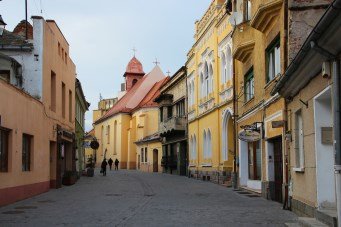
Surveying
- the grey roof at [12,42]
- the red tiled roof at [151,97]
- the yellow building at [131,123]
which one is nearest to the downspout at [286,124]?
the grey roof at [12,42]

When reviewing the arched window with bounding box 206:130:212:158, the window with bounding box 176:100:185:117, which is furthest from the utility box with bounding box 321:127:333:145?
the window with bounding box 176:100:185:117

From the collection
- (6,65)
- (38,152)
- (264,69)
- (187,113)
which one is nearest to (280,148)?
(264,69)

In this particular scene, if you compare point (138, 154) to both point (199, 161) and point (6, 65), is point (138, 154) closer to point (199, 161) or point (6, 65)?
point (199, 161)

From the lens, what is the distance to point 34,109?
69.7 feet

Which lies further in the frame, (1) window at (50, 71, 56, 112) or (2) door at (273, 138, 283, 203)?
(1) window at (50, 71, 56, 112)

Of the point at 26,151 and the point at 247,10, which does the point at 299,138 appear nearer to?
the point at 247,10

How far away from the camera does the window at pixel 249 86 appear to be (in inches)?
889

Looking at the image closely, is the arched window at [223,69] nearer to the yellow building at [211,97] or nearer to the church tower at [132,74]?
the yellow building at [211,97]

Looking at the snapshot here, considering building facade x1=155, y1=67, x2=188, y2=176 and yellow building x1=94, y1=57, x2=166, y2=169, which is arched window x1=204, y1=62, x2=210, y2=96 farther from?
yellow building x1=94, y1=57, x2=166, y2=169

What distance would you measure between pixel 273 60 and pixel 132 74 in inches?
2779

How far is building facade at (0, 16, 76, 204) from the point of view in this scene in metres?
18.1

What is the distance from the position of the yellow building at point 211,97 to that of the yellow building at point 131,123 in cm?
2506

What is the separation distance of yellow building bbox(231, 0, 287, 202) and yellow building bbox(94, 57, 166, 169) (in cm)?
4019

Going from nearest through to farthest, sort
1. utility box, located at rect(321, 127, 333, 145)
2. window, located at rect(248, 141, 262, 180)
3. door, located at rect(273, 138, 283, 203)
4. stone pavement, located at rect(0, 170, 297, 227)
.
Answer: utility box, located at rect(321, 127, 333, 145), stone pavement, located at rect(0, 170, 297, 227), door, located at rect(273, 138, 283, 203), window, located at rect(248, 141, 262, 180)
